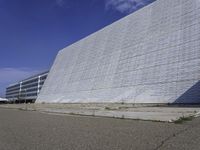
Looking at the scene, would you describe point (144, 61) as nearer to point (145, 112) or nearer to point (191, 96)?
point (191, 96)

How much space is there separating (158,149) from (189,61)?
21397 mm

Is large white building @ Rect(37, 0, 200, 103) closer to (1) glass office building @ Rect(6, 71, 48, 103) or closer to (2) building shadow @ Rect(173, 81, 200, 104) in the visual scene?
(2) building shadow @ Rect(173, 81, 200, 104)

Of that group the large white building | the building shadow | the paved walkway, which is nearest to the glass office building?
the large white building

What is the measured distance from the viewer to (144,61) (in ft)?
103

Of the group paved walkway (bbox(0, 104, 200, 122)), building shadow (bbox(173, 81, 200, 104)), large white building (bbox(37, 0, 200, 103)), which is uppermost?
large white building (bbox(37, 0, 200, 103))

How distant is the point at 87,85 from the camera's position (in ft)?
138

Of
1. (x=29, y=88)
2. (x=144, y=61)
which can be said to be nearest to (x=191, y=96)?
(x=144, y=61)

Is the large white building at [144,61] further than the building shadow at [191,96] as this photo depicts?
Yes

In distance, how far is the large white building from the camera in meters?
25.3

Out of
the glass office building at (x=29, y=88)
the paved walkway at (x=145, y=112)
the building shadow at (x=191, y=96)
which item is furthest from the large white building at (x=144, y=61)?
the glass office building at (x=29, y=88)

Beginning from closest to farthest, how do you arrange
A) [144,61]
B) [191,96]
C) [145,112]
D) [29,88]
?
[145,112] → [191,96] → [144,61] → [29,88]

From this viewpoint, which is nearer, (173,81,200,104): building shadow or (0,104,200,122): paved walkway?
(0,104,200,122): paved walkway

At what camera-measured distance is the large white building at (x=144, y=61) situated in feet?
82.9

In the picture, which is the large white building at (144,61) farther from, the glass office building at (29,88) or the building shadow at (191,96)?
the glass office building at (29,88)
